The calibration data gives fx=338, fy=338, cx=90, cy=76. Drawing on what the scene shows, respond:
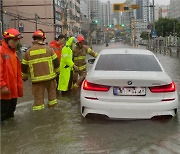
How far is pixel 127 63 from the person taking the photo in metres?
5.89

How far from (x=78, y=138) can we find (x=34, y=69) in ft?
5.67

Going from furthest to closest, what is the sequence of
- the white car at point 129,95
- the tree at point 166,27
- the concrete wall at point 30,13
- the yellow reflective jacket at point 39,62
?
Answer: the tree at point 166,27 → the concrete wall at point 30,13 → the yellow reflective jacket at point 39,62 → the white car at point 129,95

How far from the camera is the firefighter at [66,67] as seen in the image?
802cm

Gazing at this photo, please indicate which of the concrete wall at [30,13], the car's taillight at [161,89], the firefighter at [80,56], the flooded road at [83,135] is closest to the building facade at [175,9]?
the concrete wall at [30,13]

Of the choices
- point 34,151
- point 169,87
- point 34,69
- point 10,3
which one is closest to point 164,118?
point 169,87

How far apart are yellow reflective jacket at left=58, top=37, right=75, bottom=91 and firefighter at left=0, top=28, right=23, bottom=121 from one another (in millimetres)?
2204

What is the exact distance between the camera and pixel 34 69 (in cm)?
603

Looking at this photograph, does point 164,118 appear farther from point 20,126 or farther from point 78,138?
point 20,126

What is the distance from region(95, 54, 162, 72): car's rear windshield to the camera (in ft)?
18.7

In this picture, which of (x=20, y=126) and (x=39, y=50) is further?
(x=39, y=50)


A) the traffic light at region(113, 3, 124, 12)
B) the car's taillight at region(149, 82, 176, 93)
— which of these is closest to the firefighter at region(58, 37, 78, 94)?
the car's taillight at region(149, 82, 176, 93)

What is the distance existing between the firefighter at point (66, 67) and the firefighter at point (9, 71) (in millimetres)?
2210

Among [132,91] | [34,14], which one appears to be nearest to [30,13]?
[34,14]

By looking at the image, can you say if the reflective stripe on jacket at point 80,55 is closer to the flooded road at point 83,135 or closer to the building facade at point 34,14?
the flooded road at point 83,135
